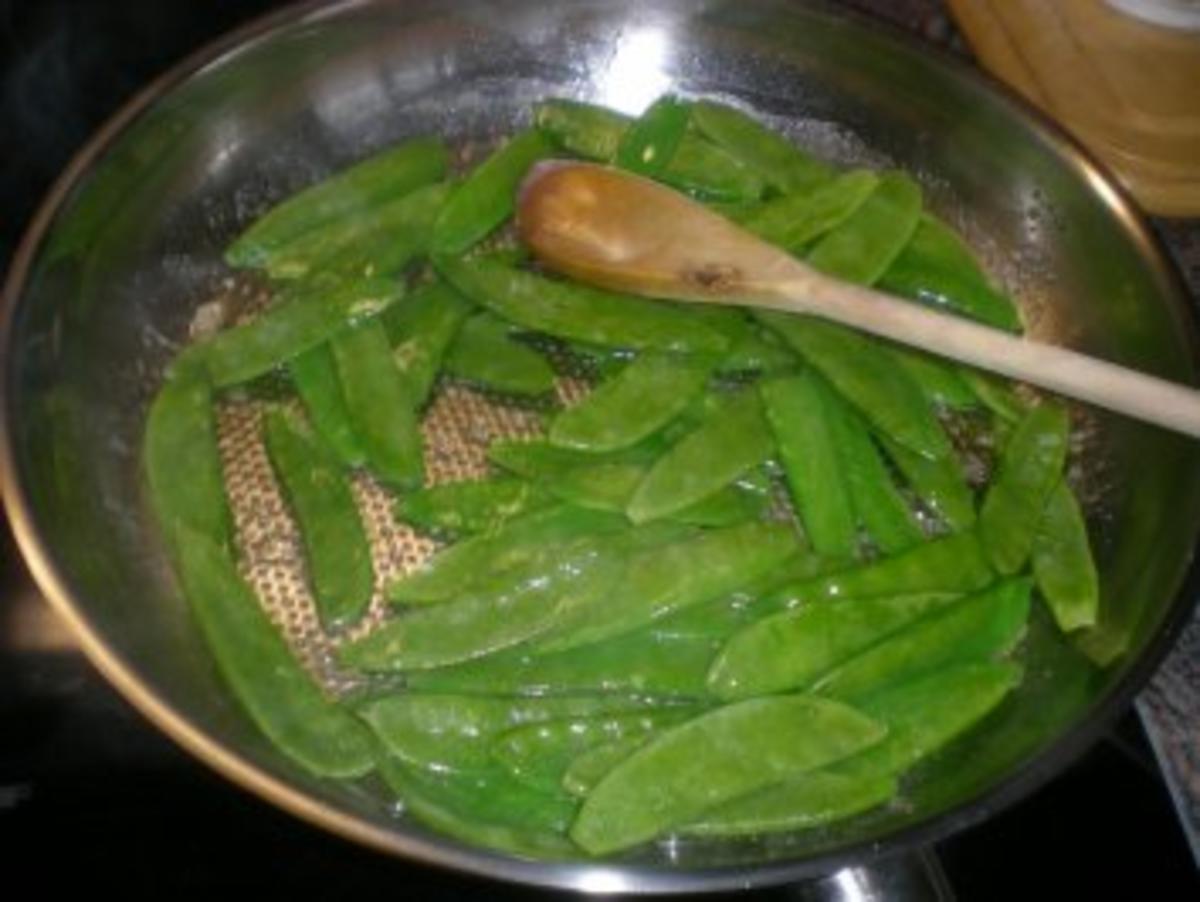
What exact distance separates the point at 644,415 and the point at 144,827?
0.63 metres

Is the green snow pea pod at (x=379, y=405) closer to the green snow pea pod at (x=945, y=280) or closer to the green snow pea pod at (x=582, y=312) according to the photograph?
the green snow pea pod at (x=582, y=312)

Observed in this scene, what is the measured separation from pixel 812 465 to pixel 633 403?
196mm

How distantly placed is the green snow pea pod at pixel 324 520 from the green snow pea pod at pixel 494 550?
0.14 feet

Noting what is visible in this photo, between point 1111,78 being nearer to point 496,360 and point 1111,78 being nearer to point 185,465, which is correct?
point 496,360

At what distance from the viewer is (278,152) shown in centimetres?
177

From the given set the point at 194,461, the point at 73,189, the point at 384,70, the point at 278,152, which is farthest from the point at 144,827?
the point at 384,70

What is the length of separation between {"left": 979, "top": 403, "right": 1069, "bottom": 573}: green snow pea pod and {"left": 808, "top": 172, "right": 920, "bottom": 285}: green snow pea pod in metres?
0.24

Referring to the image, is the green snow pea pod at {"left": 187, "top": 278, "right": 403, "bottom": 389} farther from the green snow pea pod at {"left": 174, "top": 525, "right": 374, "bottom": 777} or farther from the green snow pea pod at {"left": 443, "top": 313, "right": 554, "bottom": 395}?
the green snow pea pod at {"left": 174, "top": 525, "right": 374, "bottom": 777}

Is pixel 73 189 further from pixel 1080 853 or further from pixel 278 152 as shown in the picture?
pixel 1080 853

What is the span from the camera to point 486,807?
4.29 ft

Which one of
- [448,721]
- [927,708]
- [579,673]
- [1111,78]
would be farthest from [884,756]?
[1111,78]

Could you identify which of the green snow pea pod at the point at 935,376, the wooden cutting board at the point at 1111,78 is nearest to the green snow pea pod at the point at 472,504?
the green snow pea pod at the point at 935,376

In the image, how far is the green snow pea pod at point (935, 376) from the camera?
1.61m

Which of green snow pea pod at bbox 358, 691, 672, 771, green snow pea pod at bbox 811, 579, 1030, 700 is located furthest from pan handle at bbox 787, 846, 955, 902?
green snow pea pod at bbox 358, 691, 672, 771
